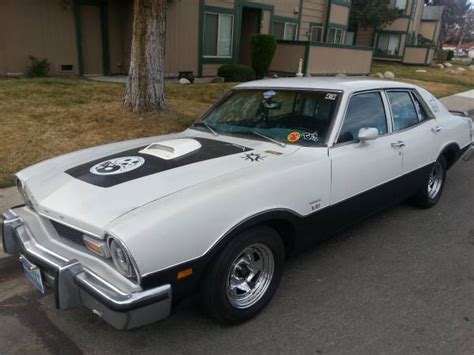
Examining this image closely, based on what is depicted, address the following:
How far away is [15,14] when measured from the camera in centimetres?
1141

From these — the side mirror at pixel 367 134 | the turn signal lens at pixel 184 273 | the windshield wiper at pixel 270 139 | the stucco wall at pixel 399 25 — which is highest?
the stucco wall at pixel 399 25

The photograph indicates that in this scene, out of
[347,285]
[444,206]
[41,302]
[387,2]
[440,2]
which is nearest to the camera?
[41,302]

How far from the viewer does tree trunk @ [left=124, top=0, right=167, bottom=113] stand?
695 centimetres

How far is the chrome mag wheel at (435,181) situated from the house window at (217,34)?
38.4 feet

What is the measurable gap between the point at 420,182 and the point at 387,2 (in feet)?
88.1

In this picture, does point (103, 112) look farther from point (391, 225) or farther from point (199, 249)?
point (199, 249)

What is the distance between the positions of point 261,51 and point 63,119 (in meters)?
9.94

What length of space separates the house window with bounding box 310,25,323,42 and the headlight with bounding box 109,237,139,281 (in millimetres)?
19537

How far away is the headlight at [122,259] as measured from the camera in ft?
7.32

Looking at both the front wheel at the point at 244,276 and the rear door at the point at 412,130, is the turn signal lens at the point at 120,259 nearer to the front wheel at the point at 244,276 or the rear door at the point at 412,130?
the front wheel at the point at 244,276

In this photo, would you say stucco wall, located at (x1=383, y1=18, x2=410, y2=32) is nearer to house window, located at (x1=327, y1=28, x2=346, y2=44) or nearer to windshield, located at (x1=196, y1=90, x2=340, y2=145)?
house window, located at (x1=327, y1=28, x2=346, y2=44)

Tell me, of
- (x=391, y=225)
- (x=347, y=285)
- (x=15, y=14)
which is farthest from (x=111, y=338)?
(x=15, y=14)

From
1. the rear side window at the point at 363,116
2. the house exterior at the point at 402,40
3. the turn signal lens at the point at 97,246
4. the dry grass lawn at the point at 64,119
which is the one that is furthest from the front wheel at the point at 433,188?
the house exterior at the point at 402,40

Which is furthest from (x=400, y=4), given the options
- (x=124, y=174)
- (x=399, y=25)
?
(x=124, y=174)
